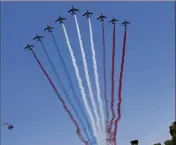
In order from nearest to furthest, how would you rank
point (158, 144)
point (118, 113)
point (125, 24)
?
point (118, 113) → point (125, 24) → point (158, 144)

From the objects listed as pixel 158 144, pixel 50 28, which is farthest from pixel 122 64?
pixel 158 144

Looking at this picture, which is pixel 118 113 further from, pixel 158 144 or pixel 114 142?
pixel 158 144

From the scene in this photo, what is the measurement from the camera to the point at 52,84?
59.1 m

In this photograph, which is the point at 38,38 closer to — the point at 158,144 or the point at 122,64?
the point at 122,64

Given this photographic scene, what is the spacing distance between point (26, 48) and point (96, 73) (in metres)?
18.5

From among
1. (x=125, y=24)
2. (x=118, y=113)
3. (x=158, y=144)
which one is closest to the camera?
(x=118, y=113)

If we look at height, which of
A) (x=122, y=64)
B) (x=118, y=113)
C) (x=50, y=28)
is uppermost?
(x=50, y=28)

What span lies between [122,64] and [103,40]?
244 inches

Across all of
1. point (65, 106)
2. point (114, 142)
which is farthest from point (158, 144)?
point (65, 106)

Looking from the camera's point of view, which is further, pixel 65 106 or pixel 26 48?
pixel 26 48

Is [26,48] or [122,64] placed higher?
[26,48]

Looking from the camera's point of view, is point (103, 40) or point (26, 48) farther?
point (26, 48)

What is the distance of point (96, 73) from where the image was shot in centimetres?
5825

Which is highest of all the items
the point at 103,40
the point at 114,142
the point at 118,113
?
the point at 103,40
